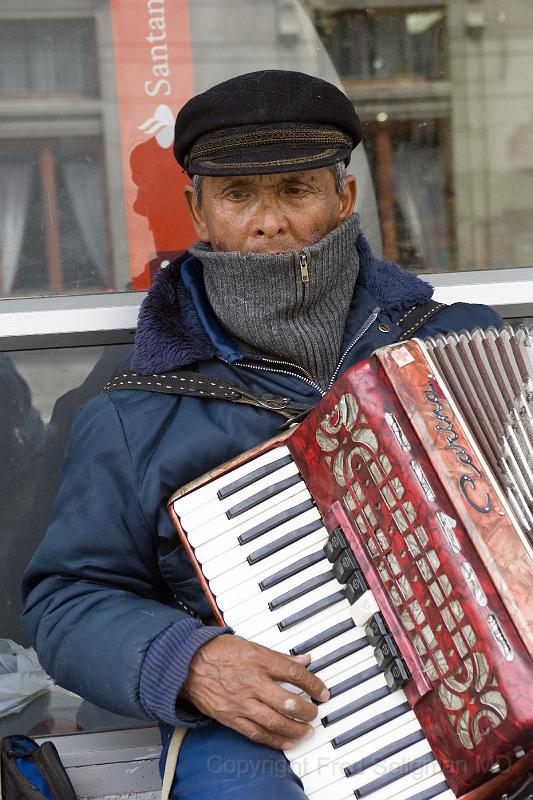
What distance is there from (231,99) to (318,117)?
19 centimetres

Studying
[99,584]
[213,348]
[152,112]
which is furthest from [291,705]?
[152,112]

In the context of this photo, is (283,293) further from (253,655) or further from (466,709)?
(466,709)

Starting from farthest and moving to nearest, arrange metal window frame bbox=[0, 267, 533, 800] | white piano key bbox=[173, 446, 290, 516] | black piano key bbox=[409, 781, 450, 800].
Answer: metal window frame bbox=[0, 267, 533, 800] < white piano key bbox=[173, 446, 290, 516] < black piano key bbox=[409, 781, 450, 800]

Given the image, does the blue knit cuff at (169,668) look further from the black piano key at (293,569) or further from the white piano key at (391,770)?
the white piano key at (391,770)

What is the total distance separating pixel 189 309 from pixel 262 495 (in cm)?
59

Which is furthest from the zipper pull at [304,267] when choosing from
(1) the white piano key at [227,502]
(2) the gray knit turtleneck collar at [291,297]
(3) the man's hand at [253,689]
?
(3) the man's hand at [253,689]

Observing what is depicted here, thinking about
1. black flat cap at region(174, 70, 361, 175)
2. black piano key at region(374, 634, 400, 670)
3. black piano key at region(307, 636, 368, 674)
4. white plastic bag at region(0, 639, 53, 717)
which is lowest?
white plastic bag at region(0, 639, 53, 717)

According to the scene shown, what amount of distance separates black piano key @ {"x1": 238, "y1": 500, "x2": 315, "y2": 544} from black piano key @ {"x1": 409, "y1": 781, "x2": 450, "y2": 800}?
510 millimetres

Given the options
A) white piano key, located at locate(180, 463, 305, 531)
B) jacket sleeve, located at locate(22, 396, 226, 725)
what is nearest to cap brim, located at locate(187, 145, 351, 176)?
jacket sleeve, located at locate(22, 396, 226, 725)

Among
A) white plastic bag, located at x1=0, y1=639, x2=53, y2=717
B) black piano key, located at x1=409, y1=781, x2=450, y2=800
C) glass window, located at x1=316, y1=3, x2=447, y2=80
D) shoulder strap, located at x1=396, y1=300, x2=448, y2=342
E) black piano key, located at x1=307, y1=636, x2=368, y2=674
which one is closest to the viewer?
black piano key, located at x1=409, y1=781, x2=450, y2=800

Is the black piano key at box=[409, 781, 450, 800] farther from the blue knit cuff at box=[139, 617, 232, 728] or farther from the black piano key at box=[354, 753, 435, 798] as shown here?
the blue knit cuff at box=[139, 617, 232, 728]

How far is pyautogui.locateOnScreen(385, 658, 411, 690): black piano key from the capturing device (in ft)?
5.49

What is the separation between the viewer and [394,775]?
1.68m

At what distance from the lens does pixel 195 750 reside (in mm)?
1867
